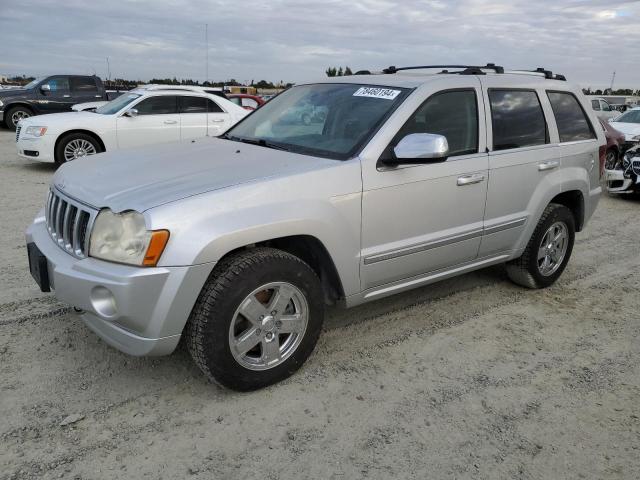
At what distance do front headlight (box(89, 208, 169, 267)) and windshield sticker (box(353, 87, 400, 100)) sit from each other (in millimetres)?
1807

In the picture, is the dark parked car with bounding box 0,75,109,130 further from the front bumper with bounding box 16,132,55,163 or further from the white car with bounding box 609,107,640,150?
the white car with bounding box 609,107,640,150

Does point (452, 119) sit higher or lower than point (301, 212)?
higher

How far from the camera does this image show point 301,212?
3064 mm

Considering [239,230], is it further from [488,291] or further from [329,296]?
[488,291]

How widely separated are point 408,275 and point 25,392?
239cm

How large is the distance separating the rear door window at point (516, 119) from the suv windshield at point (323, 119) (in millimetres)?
898

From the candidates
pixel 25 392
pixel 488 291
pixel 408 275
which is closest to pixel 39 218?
pixel 25 392

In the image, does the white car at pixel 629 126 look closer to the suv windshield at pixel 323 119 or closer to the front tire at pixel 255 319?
the suv windshield at pixel 323 119

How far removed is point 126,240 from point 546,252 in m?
3.60

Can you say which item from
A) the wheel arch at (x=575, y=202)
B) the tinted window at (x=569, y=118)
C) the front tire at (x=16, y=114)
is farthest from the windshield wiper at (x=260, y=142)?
the front tire at (x=16, y=114)

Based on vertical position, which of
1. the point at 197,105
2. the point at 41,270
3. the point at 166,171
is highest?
the point at 197,105

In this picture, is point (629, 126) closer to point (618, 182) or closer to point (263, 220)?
point (618, 182)

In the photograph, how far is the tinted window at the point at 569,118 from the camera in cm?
470

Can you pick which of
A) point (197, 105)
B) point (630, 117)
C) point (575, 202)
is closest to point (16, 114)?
point (197, 105)
